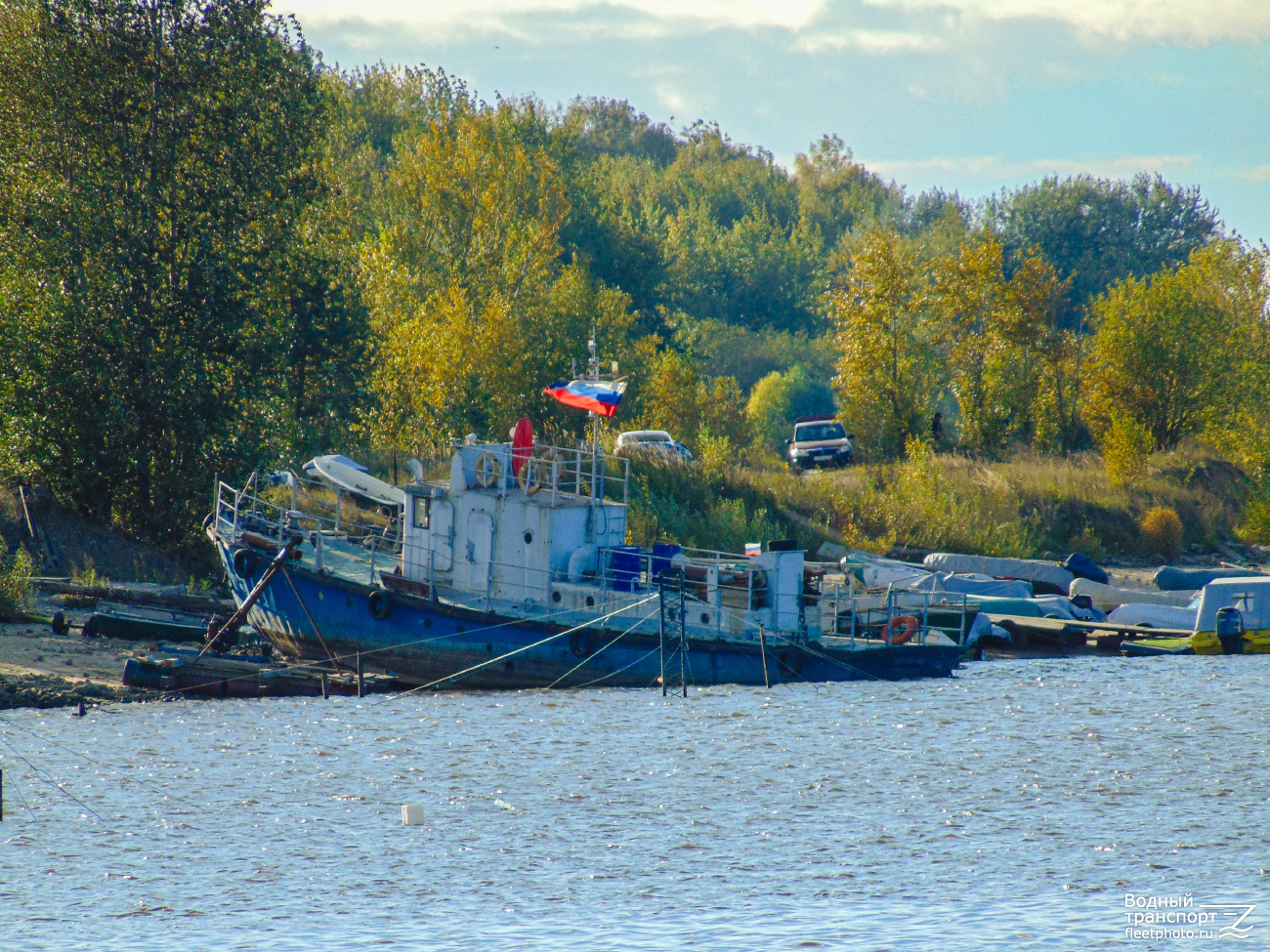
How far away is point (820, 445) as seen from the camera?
53.9 meters

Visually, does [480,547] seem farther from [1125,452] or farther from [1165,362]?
[1165,362]

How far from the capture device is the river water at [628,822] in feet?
42.7

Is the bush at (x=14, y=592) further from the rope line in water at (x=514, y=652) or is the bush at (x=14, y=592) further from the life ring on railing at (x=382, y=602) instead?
the rope line in water at (x=514, y=652)

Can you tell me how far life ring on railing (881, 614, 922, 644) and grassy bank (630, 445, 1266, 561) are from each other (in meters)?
11.3

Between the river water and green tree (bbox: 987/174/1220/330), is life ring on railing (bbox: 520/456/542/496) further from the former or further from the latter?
green tree (bbox: 987/174/1220/330)

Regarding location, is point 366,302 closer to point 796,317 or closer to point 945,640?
point 945,640

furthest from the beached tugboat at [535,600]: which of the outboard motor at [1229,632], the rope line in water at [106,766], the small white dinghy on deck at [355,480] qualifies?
the outboard motor at [1229,632]

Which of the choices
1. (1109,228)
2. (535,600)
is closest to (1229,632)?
(535,600)

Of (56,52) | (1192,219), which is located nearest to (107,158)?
(56,52)

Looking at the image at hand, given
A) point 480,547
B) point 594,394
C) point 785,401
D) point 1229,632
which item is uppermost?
point 785,401

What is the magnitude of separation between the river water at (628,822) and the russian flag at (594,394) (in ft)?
17.8

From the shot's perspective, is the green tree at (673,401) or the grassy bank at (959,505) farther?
the green tree at (673,401)

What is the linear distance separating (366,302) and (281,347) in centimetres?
952

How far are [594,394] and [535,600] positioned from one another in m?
4.08
